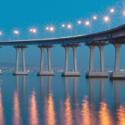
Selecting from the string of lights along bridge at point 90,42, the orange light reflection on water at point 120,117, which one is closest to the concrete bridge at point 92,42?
the string of lights along bridge at point 90,42

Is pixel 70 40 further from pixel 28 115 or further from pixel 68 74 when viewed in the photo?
pixel 28 115

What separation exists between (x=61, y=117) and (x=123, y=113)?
4.28 meters

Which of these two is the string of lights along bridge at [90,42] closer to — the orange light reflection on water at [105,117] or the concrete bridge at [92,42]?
the concrete bridge at [92,42]

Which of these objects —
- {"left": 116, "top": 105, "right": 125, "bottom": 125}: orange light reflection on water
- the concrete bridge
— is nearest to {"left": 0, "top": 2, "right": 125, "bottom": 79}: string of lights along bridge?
the concrete bridge

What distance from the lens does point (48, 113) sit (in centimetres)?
1566

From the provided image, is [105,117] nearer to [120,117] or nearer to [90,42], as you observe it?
[120,117]

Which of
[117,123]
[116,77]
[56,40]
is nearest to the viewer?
[117,123]

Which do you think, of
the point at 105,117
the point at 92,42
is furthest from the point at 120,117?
the point at 92,42

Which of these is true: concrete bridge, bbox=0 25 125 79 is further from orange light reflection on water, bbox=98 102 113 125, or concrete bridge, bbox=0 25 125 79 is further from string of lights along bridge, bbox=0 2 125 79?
orange light reflection on water, bbox=98 102 113 125

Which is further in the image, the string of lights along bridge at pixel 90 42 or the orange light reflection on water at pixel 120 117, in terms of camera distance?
the string of lights along bridge at pixel 90 42

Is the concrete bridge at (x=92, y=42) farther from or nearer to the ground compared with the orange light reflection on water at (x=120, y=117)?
farther from the ground

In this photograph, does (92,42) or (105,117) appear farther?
(92,42)

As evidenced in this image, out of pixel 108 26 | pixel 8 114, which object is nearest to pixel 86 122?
pixel 8 114

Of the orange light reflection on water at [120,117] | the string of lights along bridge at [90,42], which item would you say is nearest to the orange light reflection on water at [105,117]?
the orange light reflection on water at [120,117]
